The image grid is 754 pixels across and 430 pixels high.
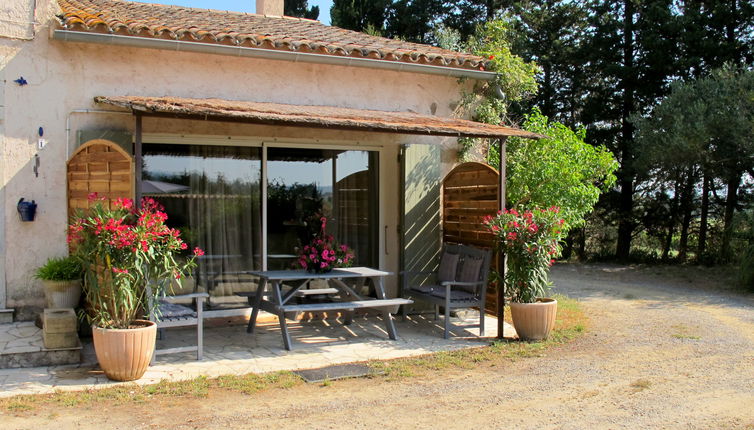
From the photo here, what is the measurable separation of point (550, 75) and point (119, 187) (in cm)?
1597

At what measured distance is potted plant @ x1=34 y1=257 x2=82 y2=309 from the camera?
6.61 metres

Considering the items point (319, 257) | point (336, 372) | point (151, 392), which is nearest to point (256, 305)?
point (319, 257)

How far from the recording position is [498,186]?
7664mm

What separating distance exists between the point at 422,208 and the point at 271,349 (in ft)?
9.71

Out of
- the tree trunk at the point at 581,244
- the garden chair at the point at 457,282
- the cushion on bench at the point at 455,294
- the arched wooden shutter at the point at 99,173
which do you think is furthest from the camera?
the tree trunk at the point at 581,244

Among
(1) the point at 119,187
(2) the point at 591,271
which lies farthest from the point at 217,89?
(2) the point at 591,271

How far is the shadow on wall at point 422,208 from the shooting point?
8.49m

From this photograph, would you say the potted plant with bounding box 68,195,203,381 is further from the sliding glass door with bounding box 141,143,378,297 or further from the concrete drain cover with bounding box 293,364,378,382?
the sliding glass door with bounding box 141,143,378,297

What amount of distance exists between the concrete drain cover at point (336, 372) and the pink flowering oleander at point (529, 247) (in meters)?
2.10

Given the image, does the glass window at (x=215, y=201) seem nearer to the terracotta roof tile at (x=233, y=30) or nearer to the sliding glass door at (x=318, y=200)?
the sliding glass door at (x=318, y=200)

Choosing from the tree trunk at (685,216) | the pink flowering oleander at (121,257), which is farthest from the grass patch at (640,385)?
the tree trunk at (685,216)

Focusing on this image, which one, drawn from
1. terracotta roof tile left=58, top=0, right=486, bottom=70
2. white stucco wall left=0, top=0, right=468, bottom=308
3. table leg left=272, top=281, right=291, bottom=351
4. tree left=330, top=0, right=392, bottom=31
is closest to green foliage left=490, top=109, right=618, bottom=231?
terracotta roof tile left=58, top=0, right=486, bottom=70

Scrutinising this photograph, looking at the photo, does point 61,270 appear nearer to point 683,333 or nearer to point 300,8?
point 683,333

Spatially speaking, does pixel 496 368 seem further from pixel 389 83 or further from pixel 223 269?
pixel 389 83
